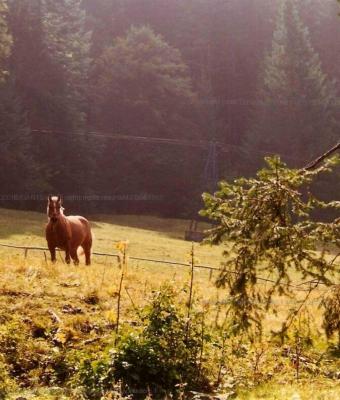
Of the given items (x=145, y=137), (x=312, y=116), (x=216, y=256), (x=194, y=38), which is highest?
(x=194, y=38)

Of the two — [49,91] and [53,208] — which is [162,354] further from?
[49,91]

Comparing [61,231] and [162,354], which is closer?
[162,354]

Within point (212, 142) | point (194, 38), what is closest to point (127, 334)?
point (212, 142)

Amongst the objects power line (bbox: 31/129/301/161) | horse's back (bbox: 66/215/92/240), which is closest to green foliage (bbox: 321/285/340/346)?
horse's back (bbox: 66/215/92/240)

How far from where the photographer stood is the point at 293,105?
64812mm

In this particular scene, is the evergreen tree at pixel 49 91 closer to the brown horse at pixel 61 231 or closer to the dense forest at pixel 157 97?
the dense forest at pixel 157 97

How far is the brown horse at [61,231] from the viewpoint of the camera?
1766cm

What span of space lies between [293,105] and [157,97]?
1658 centimetres

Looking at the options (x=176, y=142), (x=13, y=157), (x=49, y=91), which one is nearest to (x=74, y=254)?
(x=13, y=157)

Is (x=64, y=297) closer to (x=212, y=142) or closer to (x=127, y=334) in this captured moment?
(x=127, y=334)

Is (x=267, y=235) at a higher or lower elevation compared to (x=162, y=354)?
higher

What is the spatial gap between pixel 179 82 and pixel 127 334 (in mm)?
60496

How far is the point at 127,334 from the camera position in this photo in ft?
28.9

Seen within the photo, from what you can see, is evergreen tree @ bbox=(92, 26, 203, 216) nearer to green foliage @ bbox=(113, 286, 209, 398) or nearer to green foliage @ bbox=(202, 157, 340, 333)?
green foliage @ bbox=(113, 286, 209, 398)
